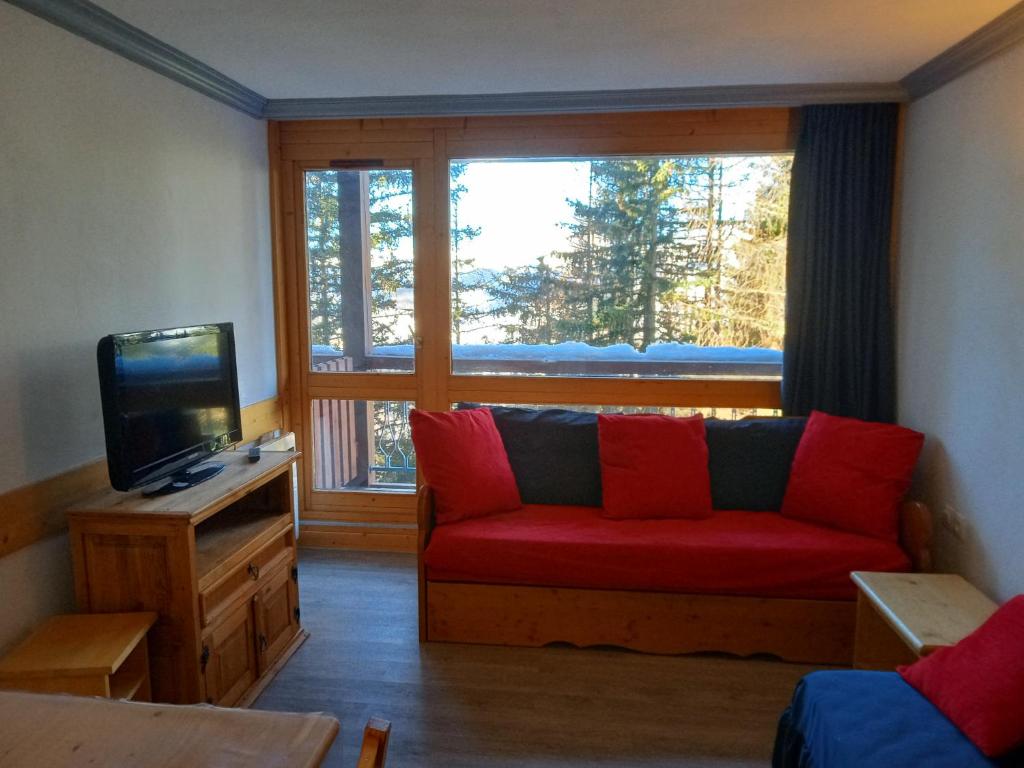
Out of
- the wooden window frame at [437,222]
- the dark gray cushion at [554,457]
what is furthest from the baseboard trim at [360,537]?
the dark gray cushion at [554,457]

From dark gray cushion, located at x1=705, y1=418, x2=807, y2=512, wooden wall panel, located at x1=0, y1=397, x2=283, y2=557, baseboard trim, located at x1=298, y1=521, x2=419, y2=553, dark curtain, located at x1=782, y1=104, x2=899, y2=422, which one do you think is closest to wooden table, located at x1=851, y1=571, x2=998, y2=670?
dark gray cushion, located at x1=705, y1=418, x2=807, y2=512

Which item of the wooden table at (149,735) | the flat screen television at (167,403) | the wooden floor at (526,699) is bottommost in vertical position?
the wooden floor at (526,699)

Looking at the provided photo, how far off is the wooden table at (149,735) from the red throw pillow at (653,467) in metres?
2.09

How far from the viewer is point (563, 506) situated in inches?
135

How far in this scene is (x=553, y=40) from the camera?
109 inches

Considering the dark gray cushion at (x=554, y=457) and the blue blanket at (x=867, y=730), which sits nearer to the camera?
the blue blanket at (x=867, y=730)

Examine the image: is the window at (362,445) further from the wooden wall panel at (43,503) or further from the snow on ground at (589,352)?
the wooden wall panel at (43,503)

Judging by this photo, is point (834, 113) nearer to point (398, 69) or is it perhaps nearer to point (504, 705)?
point (398, 69)

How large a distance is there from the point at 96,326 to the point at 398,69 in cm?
167

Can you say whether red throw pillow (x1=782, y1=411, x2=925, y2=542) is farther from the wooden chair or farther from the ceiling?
the wooden chair

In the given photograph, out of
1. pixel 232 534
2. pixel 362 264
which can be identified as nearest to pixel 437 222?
pixel 362 264

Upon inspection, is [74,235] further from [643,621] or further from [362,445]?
[643,621]

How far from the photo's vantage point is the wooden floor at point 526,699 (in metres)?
2.35

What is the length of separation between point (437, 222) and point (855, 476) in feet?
8.08
